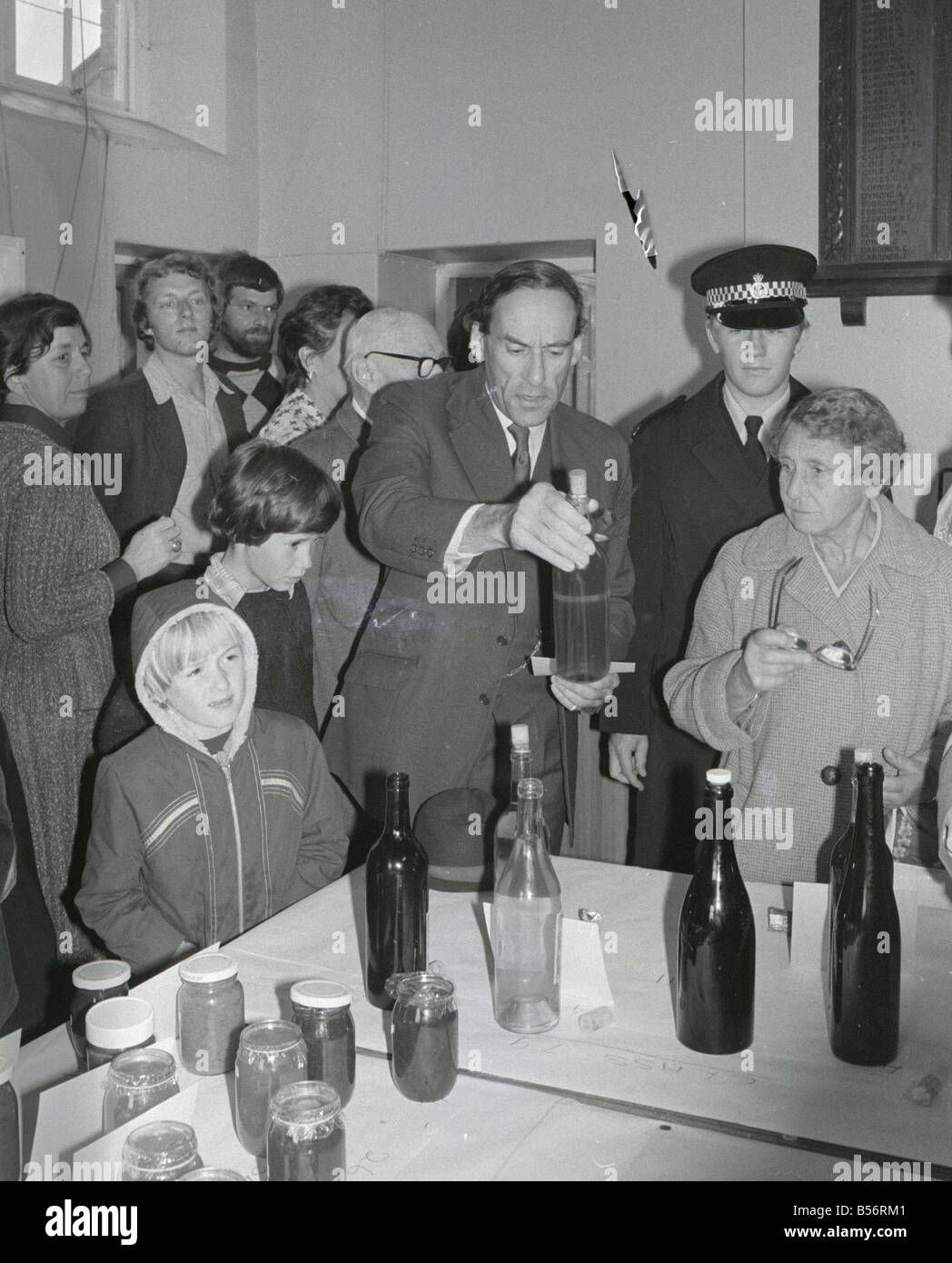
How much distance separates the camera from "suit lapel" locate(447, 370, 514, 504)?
7.25 feet

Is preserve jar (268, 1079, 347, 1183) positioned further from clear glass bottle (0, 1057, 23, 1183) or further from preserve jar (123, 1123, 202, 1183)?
clear glass bottle (0, 1057, 23, 1183)

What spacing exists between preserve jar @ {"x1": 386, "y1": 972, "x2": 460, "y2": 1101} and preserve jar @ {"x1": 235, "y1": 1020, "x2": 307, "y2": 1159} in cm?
10

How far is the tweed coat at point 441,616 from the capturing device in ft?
7.24

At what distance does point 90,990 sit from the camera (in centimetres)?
120

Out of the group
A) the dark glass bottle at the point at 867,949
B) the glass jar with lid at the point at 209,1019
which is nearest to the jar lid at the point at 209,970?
the glass jar with lid at the point at 209,1019

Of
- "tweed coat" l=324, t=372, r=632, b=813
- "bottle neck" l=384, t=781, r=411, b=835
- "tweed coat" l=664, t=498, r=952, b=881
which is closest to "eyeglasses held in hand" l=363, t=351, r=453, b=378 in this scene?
"tweed coat" l=324, t=372, r=632, b=813

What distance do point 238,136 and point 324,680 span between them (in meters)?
1.02

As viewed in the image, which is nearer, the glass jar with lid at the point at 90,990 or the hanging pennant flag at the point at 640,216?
the glass jar with lid at the point at 90,990

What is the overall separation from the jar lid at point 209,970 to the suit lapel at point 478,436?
47.4 inches

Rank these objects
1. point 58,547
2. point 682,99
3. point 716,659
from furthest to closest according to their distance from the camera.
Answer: point 682,99, point 716,659, point 58,547

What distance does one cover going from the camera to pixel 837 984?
3.94 ft

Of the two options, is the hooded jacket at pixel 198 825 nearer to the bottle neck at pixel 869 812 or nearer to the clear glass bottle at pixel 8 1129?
the clear glass bottle at pixel 8 1129
